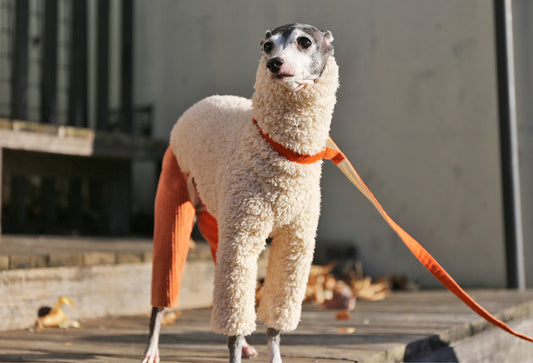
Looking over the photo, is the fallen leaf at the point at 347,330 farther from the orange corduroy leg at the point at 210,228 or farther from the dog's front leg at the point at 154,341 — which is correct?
the dog's front leg at the point at 154,341

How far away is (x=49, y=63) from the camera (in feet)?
12.9

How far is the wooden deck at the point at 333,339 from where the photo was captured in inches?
67.1

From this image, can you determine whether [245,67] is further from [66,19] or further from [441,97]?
[66,19]

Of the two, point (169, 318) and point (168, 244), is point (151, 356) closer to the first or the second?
point (168, 244)

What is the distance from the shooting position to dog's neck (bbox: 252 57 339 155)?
1.30 m

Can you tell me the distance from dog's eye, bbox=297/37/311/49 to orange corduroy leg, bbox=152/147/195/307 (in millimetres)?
597

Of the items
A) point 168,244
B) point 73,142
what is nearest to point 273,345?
point 168,244

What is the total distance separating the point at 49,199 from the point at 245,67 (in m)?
1.70

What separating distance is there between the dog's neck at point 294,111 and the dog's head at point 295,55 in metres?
0.03

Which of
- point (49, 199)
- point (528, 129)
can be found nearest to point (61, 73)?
point (49, 199)

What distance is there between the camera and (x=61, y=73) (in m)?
5.33

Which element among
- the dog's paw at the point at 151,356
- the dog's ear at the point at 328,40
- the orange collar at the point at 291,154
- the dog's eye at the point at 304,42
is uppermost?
the dog's ear at the point at 328,40

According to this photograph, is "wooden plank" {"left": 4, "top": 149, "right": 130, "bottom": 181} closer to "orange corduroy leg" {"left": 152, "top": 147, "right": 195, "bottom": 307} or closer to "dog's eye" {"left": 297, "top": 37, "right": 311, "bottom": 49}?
"orange corduroy leg" {"left": 152, "top": 147, "right": 195, "bottom": 307}

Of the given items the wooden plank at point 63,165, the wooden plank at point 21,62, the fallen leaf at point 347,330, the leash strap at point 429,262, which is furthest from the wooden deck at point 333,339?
the wooden plank at point 21,62
